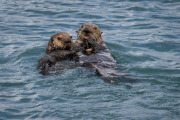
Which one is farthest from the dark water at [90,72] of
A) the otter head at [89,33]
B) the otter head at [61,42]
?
the otter head at [89,33]

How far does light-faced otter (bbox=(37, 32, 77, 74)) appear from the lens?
726cm

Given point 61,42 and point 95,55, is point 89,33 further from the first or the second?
point 95,55

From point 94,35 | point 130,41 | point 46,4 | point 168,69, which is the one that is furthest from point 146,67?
point 46,4

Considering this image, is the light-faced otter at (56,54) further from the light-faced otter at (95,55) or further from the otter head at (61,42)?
the light-faced otter at (95,55)

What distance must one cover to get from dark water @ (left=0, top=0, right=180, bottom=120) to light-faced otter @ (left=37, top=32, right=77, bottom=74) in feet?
0.77

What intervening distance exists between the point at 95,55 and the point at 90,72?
2.88 feet

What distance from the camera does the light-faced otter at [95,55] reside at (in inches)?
269

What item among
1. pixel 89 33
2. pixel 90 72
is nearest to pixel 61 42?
pixel 89 33

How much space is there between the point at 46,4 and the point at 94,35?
571cm

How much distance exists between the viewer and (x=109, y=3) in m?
14.1

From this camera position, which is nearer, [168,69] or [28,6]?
[168,69]

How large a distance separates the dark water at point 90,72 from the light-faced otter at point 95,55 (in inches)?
9.0

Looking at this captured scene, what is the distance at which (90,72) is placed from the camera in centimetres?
714

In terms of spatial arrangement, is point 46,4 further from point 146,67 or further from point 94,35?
point 146,67
